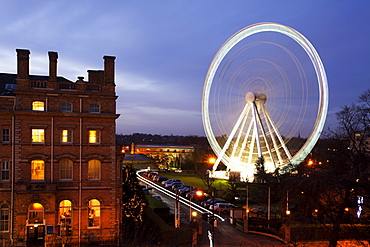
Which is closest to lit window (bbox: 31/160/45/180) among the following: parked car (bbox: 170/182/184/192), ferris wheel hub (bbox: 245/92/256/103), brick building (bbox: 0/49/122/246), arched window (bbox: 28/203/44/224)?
brick building (bbox: 0/49/122/246)

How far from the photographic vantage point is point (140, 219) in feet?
105

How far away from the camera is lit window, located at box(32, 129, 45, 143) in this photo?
2709 cm

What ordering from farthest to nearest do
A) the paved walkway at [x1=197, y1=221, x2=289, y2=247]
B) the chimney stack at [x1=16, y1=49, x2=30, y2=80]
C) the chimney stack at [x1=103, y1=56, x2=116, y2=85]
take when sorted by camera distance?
the chimney stack at [x1=103, y1=56, x2=116, y2=85]
the paved walkway at [x1=197, y1=221, x2=289, y2=247]
the chimney stack at [x1=16, y1=49, x2=30, y2=80]

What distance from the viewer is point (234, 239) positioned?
29031mm

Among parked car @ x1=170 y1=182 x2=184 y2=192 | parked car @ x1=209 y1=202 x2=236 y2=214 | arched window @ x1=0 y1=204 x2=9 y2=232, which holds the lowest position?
parked car @ x1=209 y1=202 x2=236 y2=214

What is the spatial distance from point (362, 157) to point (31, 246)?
23201 millimetres

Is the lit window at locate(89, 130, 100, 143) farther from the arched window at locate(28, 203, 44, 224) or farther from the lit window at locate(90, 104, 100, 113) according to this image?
the arched window at locate(28, 203, 44, 224)

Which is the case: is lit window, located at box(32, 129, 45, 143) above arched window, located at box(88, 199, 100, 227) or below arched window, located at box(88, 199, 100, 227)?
above

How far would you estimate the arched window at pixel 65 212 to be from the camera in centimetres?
2700

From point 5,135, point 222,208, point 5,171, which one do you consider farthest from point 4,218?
point 222,208

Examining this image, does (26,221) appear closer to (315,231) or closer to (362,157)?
(315,231)

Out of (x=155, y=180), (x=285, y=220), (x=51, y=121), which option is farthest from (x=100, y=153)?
(x=155, y=180)

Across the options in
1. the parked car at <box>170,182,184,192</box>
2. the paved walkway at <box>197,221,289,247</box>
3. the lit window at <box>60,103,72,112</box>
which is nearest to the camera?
the paved walkway at <box>197,221,289,247</box>

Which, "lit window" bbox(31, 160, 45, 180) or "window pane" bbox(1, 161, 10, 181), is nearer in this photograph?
"window pane" bbox(1, 161, 10, 181)
